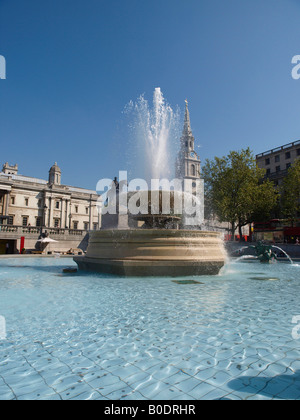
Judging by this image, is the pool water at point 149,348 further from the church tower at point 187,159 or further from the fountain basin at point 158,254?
the church tower at point 187,159

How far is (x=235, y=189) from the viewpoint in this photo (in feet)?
121

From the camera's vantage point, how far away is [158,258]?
8.55m

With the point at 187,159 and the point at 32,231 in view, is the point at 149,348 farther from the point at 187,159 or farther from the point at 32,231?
the point at 187,159

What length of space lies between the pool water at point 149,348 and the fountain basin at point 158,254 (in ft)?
9.43

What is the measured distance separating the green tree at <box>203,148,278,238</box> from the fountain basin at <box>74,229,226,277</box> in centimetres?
2739

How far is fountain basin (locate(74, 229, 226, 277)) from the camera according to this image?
8406 mm

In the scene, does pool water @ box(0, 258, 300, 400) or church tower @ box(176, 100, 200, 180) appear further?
church tower @ box(176, 100, 200, 180)

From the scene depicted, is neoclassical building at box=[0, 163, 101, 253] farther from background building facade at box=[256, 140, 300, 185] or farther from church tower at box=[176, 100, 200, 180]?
church tower at box=[176, 100, 200, 180]

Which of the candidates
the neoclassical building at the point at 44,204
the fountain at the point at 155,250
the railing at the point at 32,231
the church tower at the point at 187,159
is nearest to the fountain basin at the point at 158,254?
the fountain at the point at 155,250

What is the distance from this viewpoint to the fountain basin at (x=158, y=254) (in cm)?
841

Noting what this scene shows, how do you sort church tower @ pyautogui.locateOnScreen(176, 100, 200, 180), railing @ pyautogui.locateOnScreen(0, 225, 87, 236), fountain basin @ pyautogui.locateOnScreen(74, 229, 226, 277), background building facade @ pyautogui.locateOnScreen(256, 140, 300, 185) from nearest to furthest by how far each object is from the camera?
fountain basin @ pyautogui.locateOnScreen(74, 229, 226, 277) < railing @ pyautogui.locateOnScreen(0, 225, 87, 236) < background building facade @ pyautogui.locateOnScreen(256, 140, 300, 185) < church tower @ pyautogui.locateOnScreen(176, 100, 200, 180)

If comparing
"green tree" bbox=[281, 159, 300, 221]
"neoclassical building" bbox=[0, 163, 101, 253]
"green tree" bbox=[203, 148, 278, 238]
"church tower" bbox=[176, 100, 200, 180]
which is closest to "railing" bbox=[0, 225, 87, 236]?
"neoclassical building" bbox=[0, 163, 101, 253]

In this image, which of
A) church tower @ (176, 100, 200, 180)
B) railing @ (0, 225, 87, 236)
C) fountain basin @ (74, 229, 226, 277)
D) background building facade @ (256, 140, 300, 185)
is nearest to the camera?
fountain basin @ (74, 229, 226, 277)
